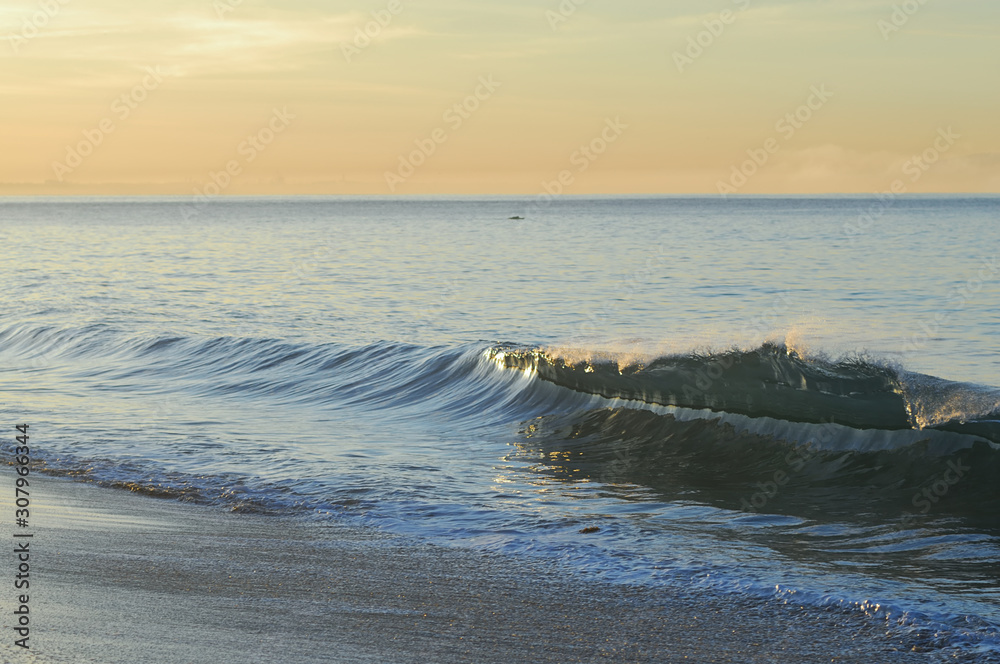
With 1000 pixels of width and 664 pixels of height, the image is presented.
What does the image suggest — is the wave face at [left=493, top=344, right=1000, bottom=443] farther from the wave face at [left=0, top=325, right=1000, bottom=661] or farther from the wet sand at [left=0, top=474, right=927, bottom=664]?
the wet sand at [left=0, top=474, right=927, bottom=664]

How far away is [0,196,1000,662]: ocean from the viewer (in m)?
6.50

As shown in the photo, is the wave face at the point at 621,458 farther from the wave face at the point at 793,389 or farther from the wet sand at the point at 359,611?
the wet sand at the point at 359,611

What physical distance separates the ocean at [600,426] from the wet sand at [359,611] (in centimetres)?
31

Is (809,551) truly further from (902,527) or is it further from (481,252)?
(481,252)

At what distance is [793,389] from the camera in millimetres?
11633

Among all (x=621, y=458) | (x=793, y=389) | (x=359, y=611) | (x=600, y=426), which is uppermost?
(x=793, y=389)

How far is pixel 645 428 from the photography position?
1179 centimetres

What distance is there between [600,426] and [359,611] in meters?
7.08

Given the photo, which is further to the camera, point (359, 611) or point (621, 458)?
point (621, 458)

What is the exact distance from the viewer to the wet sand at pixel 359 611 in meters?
4.77

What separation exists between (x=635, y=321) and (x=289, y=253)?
1365 inches

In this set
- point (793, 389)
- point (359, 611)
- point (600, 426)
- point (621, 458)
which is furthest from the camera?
point (600, 426)

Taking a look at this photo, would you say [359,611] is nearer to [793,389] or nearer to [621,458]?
[621,458]

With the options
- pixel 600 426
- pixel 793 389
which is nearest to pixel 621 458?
pixel 600 426
